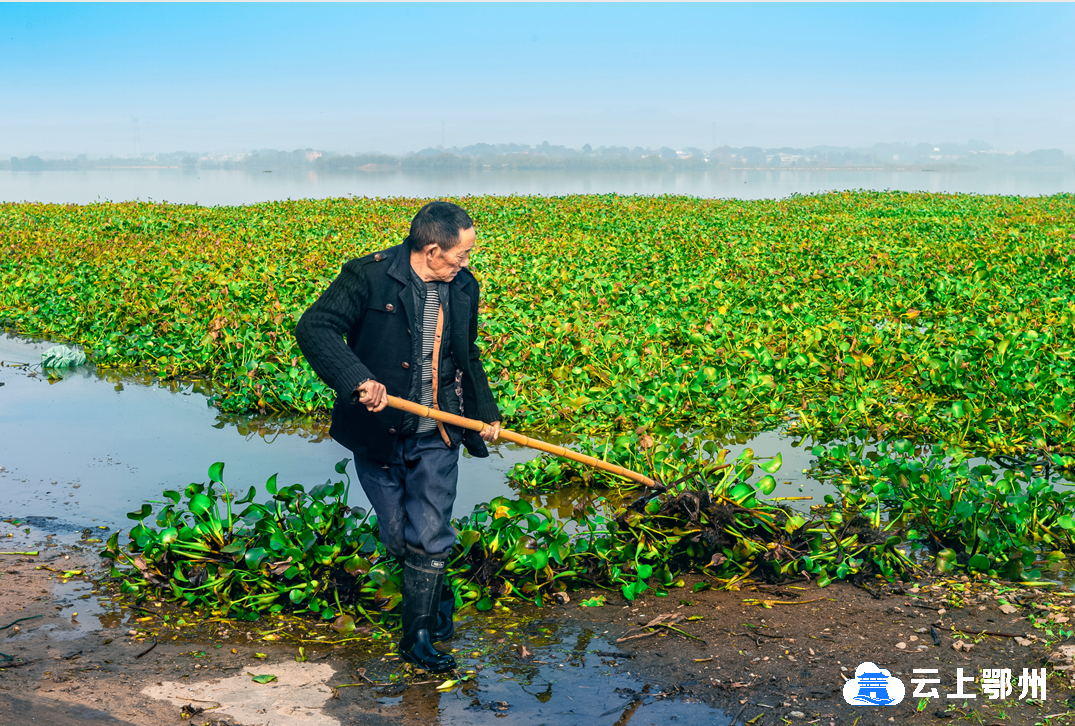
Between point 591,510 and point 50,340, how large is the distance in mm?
7750

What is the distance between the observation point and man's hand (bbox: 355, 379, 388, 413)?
2.95 meters

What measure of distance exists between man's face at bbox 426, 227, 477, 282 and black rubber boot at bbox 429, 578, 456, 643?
1.22m

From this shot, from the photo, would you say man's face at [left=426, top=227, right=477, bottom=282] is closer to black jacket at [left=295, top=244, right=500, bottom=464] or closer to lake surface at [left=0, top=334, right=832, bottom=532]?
black jacket at [left=295, top=244, right=500, bottom=464]

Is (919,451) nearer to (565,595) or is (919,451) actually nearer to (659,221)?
(565,595)

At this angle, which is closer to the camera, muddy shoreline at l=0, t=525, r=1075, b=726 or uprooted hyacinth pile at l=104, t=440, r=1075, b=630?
muddy shoreline at l=0, t=525, r=1075, b=726

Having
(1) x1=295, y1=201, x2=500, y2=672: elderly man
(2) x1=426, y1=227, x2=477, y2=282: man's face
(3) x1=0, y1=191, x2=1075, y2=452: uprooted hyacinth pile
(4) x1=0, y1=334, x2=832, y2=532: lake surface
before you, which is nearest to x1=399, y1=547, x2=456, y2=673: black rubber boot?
(1) x1=295, y1=201, x2=500, y2=672: elderly man

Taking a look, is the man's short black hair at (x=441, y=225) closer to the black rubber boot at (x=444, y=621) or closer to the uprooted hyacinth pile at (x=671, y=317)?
the black rubber boot at (x=444, y=621)

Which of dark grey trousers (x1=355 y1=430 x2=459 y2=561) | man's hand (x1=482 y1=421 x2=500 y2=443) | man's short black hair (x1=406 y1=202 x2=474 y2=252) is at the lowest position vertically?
dark grey trousers (x1=355 y1=430 x2=459 y2=561)

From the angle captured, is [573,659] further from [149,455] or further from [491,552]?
[149,455]

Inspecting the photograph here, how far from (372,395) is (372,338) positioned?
308 mm

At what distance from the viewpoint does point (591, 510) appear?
4.41m

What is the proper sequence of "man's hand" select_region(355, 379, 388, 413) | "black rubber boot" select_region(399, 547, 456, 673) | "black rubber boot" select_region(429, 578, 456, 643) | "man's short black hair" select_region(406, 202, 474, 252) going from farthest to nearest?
"black rubber boot" select_region(429, 578, 456, 643) → "black rubber boot" select_region(399, 547, 456, 673) → "man's short black hair" select_region(406, 202, 474, 252) → "man's hand" select_region(355, 379, 388, 413)

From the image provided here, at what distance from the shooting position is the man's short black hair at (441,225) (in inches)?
120

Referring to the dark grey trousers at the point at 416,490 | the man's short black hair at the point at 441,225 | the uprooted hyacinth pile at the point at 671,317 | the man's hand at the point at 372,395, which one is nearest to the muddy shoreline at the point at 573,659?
the dark grey trousers at the point at 416,490
